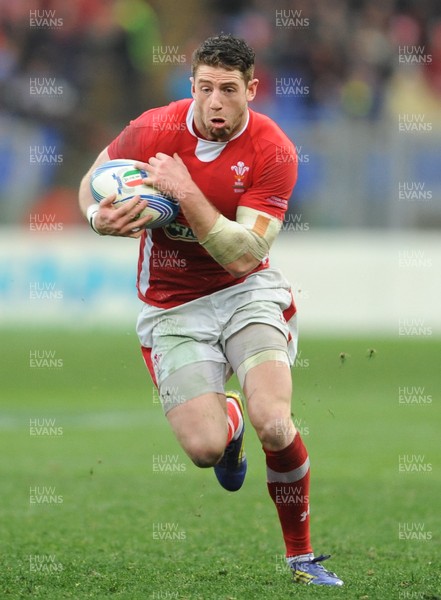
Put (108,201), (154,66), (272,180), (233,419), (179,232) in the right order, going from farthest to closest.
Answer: (154,66) < (233,419) < (179,232) < (272,180) < (108,201)

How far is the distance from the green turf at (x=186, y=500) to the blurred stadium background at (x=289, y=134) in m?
2.42

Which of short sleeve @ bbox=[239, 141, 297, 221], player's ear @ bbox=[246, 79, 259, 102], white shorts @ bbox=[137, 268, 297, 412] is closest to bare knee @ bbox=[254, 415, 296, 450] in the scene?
white shorts @ bbox=[137, 268, 297, 412]

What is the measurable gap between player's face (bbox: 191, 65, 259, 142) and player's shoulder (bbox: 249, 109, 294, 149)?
15 centimetres

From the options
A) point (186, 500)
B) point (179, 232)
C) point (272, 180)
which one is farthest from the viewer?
point (186, 500)

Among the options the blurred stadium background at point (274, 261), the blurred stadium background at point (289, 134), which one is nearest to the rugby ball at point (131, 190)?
the blurred stadium background at point (274, 261)

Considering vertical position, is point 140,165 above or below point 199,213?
above

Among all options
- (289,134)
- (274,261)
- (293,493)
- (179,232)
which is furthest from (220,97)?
(274,261)

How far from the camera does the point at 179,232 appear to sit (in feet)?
18.9

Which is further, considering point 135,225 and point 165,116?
point 165,116

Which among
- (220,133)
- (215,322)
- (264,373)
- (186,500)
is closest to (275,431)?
(264,373)

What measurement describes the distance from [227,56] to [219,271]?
109 centimetres

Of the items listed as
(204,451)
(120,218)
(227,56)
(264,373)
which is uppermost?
(227,56)

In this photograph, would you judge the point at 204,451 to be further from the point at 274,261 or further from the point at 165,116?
the point at 274,261

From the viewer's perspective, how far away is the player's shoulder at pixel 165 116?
→ 5770 millimetres
